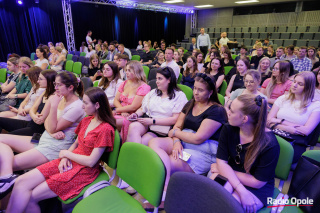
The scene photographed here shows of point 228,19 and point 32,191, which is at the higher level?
point 228,19

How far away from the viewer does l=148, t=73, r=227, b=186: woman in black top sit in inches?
69.4

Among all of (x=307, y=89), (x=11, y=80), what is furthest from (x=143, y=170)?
(x=11, y=80)

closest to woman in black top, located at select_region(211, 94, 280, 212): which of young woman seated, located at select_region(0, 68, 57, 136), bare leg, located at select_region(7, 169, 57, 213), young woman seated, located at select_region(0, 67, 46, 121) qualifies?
bare leg, located at select_region(7, 169, 57, 213)

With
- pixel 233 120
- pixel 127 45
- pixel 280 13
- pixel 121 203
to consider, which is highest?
pixel 280 13

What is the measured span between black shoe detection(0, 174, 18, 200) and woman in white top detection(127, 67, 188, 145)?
1.11 m

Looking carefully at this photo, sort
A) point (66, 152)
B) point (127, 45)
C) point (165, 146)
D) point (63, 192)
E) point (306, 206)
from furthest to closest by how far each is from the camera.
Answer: point (127, 45)
point (165, 146)
point (66, 152)
point (63, 192)
point (306, 206)

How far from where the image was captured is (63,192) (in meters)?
1.49

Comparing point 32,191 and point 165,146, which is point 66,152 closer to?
point 32,191

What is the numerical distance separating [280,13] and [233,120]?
49.0ft

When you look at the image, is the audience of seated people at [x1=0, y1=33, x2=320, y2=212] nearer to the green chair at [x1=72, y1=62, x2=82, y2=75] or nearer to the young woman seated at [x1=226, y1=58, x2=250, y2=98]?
the young woman seated at [x1=226, y1=58, x2=250, y2=98]

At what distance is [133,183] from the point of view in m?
1.48

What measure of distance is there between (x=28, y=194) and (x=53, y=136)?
59 cm

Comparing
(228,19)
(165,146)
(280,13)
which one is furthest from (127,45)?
(165,146)

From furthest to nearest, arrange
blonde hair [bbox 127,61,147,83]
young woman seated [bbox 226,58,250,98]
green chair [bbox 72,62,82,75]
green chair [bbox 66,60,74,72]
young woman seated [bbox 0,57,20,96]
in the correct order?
green chair [bbox 66,60,74,72]
green chair [bbox 72,62,82,75]
young woman seated [bbox 0,57,20,96]
young woman seated [bbox 226,58,250,98]
blonde hair [bbox 127,61,147,83]
